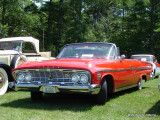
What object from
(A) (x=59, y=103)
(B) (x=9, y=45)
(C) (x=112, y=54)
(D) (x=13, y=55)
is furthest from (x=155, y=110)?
(B) (x=9, y=45)

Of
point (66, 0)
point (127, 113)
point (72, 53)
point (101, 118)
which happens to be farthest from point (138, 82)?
point (66, 0)

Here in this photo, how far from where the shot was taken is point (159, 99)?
6.48 m

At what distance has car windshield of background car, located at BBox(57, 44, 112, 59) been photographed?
6.57 meters

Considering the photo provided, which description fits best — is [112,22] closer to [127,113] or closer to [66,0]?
[66,0]

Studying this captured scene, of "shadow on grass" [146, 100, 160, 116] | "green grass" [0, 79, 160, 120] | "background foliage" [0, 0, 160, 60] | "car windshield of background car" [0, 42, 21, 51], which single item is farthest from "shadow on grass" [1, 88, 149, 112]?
"background foliage" [0, 0, 160, 60]

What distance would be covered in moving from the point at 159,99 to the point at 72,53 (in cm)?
250

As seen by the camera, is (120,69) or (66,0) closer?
(120,69)

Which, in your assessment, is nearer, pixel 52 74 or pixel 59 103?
pixel 52 74

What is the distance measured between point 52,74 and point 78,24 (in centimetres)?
2673

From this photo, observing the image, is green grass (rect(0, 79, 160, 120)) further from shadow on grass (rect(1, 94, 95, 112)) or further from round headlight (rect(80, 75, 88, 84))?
round headlight (rect(80, 75, 88, 84))

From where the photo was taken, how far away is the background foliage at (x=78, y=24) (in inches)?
1203

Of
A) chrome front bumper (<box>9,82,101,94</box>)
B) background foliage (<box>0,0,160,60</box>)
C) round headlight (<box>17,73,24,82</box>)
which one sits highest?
background foliage (<box>0,0,160,60</box>)

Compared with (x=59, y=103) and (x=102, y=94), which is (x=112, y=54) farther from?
(x=59, y=103)

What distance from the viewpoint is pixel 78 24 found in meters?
31.8
